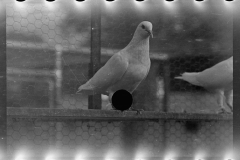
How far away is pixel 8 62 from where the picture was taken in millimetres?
1348

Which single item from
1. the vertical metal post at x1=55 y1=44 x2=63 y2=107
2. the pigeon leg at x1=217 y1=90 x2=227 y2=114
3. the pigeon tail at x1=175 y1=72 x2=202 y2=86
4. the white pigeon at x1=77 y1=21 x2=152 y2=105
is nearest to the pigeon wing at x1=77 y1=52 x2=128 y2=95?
the white pigeon at x1=77 y1=21 x2=152 y2=105

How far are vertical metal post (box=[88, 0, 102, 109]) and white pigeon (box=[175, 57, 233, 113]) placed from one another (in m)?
0.38

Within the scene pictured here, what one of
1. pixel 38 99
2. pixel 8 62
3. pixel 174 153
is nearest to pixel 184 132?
pixel 174 153

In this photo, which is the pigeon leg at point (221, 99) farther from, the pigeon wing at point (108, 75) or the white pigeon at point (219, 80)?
the pigeon wing at point (108, 75)

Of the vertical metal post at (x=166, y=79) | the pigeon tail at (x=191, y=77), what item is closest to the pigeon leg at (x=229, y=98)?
the pigeon tail at (x=191, y=77)

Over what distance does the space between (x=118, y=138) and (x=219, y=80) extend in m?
0.46

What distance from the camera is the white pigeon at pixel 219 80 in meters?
1.60

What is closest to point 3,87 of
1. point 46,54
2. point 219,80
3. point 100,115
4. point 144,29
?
point 46,54

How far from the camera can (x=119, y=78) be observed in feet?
4.82

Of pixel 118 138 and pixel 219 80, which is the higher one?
pixel 219 80

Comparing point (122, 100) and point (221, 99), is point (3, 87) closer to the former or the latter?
point (122, 100)

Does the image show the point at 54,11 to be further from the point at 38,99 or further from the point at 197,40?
the point at 197,40

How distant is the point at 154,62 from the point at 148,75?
0.19ft

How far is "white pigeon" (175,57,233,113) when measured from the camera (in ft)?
5.25
